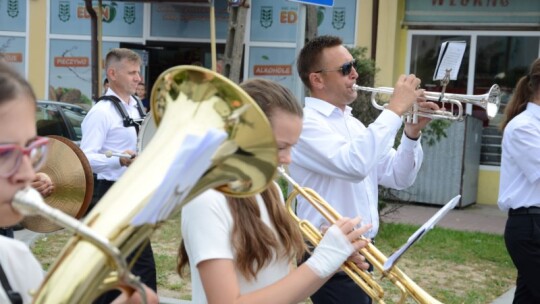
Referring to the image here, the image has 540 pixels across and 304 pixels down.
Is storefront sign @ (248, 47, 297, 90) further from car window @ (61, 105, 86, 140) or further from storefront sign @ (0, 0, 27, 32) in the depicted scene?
storefront sign @ (0, 0, 27, 32)

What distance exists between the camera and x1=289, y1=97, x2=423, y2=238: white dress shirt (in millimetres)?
3297

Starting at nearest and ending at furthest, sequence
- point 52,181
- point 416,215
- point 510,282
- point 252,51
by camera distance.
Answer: point 52,181, point 510,282, point 416,215, point 252,51

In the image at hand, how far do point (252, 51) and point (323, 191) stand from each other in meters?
8.89

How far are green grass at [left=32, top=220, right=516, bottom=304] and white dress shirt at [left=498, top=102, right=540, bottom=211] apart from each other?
162 cm

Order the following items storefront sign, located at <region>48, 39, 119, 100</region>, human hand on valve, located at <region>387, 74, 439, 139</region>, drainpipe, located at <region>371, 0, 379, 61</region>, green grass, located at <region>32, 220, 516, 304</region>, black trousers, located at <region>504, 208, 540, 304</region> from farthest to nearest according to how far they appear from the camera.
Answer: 1. storefront sign, located at <region>48, 39, 119, 100</region>
2. drainpipe, located at <region>371, 0, 379, 61</region>
3. green grass, located at <region>32, 220, 516, 304</region>
4. black trousers, located at <region>504, 208, 540, 304</region>
5. human hand on valve, located at <region>387, 74, 439, 139</region>

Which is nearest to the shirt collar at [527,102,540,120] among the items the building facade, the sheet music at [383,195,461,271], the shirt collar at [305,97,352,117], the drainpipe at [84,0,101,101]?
the shirt collar at [305,97,352,117]

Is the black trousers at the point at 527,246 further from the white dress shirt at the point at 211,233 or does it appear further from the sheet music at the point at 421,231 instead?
the white dress shirt at the point at 211,233

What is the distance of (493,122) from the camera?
10836 mm

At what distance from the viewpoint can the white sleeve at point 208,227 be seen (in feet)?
6.56

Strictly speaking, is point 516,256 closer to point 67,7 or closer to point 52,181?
point 52,181

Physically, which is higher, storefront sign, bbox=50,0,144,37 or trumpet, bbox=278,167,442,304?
storefront sign, bbox=50,0,144,37

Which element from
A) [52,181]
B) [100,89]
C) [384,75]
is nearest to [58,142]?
[52,181]

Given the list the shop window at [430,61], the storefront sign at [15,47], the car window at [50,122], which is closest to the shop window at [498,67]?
the shop window at [430,61]

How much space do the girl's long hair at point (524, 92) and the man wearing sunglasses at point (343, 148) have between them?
92 centimetres
